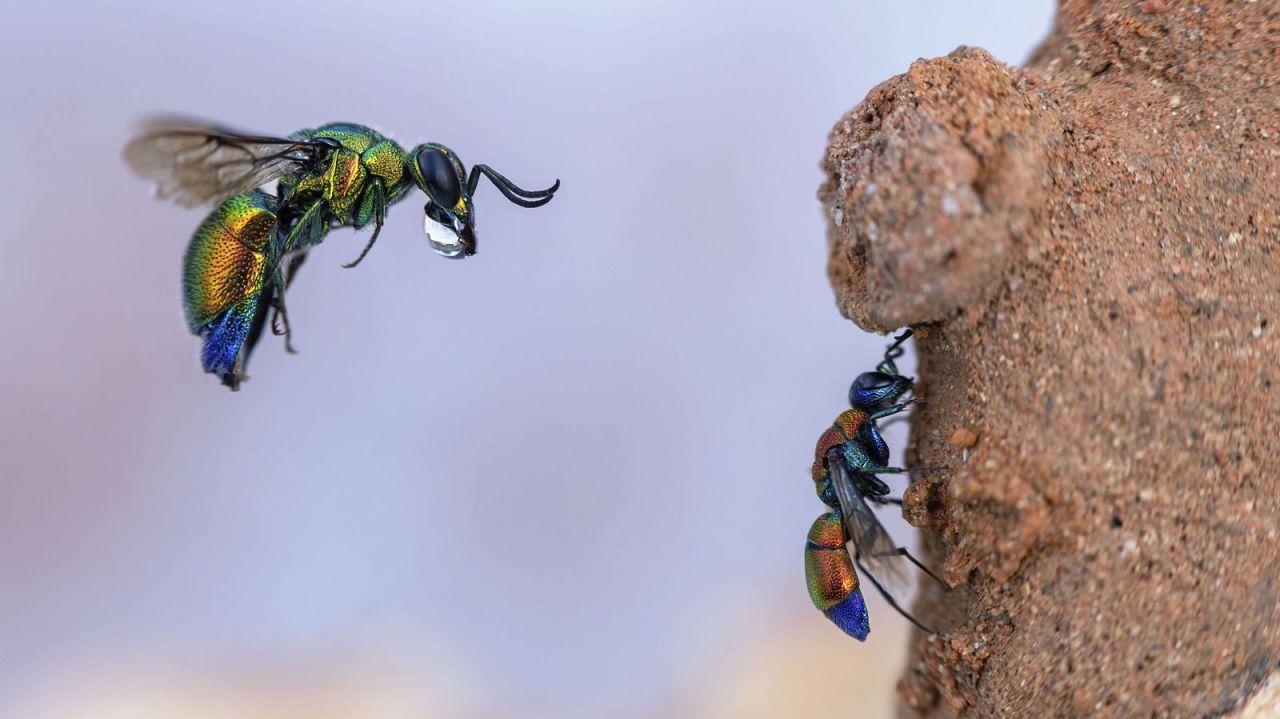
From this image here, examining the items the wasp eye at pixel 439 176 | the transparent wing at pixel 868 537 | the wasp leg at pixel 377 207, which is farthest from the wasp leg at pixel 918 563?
the wasp leg at pixel 377 207

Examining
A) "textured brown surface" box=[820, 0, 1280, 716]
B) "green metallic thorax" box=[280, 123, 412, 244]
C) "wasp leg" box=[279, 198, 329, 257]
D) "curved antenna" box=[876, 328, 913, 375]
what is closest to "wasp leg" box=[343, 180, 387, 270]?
"green metallic thorax" box=[280, 123, 412, 244]

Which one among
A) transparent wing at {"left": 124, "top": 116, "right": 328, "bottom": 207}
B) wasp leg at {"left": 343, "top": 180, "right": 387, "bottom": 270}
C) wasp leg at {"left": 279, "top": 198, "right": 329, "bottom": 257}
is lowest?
wasp leg at {"left": 343, "top": 180, "right": 387, "bottom": 270}

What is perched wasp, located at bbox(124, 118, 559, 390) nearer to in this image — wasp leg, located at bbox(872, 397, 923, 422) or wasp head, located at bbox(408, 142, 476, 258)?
wasp head, located at bbox(408, 142, 476, 258)

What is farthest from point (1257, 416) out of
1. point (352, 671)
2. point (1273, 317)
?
point (352, 671)

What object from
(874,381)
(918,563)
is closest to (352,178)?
(874,381)

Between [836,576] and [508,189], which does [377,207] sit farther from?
[836,576]

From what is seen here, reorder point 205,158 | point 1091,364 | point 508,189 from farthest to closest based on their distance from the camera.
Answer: point 508,189 → point 205,158 → point 1091,364
